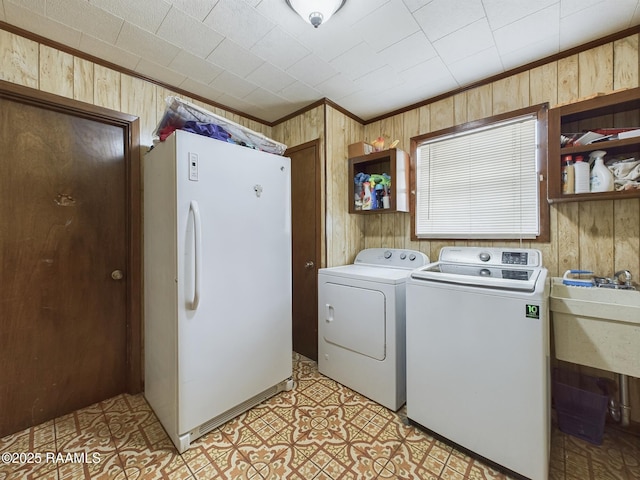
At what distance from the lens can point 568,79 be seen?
1.78m

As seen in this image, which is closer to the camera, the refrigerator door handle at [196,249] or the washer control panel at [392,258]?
the refrigerator door handle at [196,249]

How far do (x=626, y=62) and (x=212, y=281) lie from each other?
2.77 m

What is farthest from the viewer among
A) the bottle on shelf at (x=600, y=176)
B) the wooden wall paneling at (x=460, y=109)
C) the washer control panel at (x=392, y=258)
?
the washer control panel at (x=392, y=258)

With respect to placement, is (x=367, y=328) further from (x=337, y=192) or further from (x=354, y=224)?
(x=337, y=192)

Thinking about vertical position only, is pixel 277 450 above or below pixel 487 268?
below

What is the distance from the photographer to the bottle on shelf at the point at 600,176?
149 centimetres

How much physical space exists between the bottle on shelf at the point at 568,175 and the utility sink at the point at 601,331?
1.98 feet

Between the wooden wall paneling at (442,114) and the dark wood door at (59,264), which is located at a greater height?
the wooden wall paneling at (442,114)

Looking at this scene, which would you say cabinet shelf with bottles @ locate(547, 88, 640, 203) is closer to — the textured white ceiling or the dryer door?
the textured white ceiling

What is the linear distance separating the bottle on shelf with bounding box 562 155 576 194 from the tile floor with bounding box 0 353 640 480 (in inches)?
57.7

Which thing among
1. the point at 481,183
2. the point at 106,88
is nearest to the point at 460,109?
the point at 481,183

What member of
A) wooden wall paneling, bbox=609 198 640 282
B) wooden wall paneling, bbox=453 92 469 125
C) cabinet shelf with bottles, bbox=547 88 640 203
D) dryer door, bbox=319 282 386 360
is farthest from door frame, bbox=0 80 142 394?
wooden wall paneling, bbox=609 198 640 282

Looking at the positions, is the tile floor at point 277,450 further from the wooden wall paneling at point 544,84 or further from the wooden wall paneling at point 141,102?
the wooden wall paneling at point 544,84

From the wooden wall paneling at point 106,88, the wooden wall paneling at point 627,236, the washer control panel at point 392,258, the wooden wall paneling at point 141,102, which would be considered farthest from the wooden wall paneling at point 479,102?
the wooden wall paneling at point 106,88
